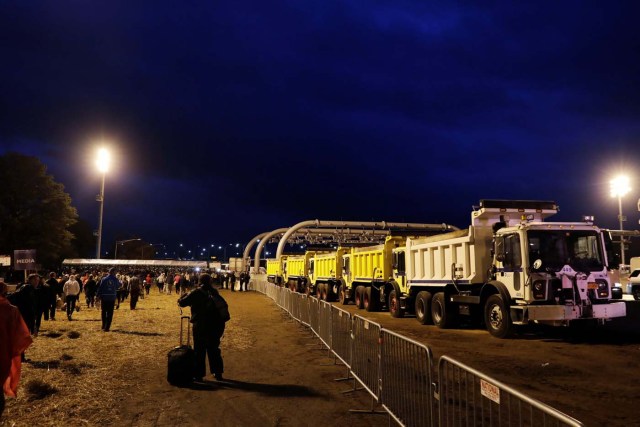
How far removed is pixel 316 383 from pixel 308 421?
188 cm

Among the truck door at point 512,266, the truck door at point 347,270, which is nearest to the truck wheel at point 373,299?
the truck door at point 347,270

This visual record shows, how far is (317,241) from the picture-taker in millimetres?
65312

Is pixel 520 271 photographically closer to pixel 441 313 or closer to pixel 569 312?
pixel 569 312

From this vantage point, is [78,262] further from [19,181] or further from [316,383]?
[316,383]

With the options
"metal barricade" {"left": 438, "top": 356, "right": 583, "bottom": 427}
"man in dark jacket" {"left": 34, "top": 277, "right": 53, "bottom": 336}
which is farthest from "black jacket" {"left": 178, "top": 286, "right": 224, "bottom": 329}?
"man in dark jacket" {"left": 34, "top": 277, "right": 53, "bottom": 336}

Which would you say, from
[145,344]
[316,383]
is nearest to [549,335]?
[316,383]

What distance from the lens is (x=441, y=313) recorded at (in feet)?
47.6

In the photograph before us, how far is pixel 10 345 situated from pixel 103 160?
1348 inches

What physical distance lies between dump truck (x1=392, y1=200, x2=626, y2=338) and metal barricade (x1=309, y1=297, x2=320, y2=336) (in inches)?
165

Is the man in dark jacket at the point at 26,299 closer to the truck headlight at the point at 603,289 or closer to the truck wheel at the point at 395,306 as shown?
the truck wheel at the point at 395,306

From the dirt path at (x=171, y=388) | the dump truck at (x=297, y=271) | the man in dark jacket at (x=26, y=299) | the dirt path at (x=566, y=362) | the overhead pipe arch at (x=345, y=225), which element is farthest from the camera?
the overhead pipe arch at (x=345, y=225)

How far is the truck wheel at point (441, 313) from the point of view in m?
14.3

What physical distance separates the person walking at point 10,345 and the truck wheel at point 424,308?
12611mm

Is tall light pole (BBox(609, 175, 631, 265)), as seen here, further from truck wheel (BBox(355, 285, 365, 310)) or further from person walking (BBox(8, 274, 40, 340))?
person walking (BBox(8, 274, 40, 340))
